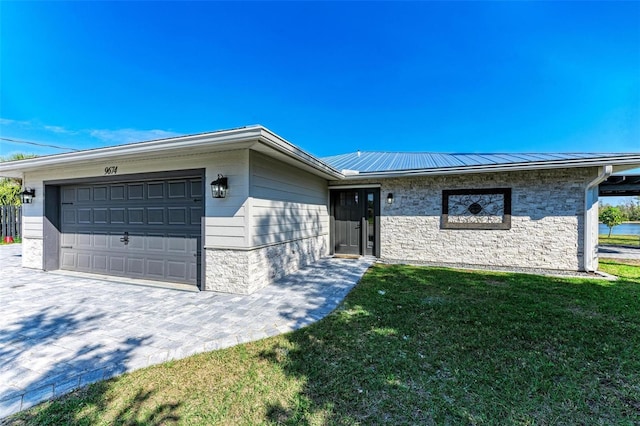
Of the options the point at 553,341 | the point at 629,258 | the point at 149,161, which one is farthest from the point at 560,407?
the point at 629,258

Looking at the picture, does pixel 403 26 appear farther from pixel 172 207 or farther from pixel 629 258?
pixel 629 258

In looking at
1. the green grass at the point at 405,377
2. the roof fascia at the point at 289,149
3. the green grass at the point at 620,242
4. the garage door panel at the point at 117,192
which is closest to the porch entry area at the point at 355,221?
the roof fascia at the point at 289,149

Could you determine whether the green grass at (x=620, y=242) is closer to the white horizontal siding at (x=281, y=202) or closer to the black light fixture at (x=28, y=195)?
the white horizontal siding at (x=281, y=202)

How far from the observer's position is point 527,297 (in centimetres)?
430

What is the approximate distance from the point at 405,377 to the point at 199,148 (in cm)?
421

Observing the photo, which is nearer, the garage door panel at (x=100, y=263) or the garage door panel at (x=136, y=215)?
the garage door panel at (x=136, y=215)

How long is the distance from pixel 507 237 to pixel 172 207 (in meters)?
8.04

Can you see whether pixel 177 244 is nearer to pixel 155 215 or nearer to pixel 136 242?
pixel 155 215

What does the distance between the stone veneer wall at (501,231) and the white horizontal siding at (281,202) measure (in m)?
2.26

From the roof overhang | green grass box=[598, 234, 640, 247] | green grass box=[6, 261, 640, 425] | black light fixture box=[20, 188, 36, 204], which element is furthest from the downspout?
black light fixture box=[20, 188, 36, 204]

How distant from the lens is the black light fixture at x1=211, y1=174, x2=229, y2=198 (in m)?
4.41

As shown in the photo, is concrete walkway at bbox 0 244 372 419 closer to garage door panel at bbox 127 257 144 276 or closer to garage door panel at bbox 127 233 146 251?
garage door panel at bbox 127 257 144 276

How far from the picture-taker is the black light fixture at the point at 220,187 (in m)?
4.41

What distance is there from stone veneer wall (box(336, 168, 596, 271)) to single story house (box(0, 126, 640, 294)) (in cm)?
3
